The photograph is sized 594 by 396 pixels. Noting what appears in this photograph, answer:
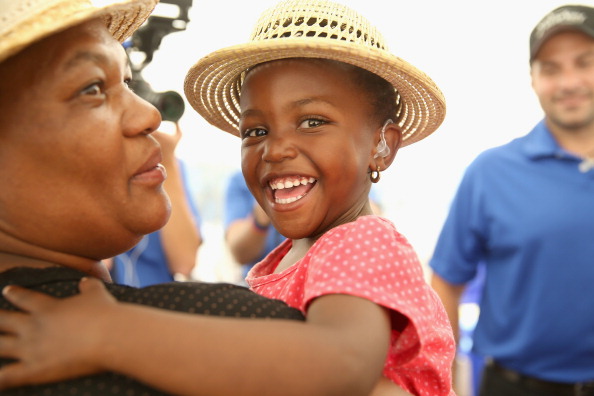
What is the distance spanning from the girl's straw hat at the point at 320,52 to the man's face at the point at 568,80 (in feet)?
4.31

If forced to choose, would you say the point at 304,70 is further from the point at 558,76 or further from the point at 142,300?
the point at 558,76

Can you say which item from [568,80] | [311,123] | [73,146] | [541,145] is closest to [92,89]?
[73,146]

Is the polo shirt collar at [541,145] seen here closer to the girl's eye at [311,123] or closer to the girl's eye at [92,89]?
the girl's eye at [311,123]

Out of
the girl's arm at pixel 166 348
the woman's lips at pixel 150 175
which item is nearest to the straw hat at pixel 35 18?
the woman's lips at pixel 150 175

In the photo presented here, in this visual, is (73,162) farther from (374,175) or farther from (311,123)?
(374,175)

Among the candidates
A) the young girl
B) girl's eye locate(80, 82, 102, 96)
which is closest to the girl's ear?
the young girl

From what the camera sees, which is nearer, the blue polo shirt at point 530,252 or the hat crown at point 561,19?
the blue polo shirt at point 530,252

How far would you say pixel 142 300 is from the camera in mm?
1053

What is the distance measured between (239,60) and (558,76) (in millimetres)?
1970

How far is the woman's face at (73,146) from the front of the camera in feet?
3.70

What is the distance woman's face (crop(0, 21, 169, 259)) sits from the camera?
3.70ft

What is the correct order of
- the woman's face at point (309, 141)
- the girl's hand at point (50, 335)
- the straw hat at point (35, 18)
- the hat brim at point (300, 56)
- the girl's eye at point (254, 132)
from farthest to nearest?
the girl's eye at point (254, 132), the woman's face at point (309, 141), the hat brim at point (300, 56), the straw hat at point (35, 18), the girl's hand at point (50, 335)

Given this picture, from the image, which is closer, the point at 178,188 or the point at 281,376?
the point at 281,376

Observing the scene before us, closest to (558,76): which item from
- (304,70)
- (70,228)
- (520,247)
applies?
(520,247)
